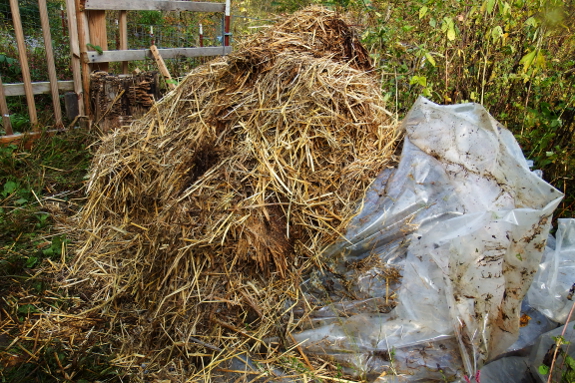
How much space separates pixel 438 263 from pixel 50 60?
3885mm

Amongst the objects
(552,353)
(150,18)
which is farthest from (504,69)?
(150,18)

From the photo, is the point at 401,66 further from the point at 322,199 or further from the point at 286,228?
the point at 286,228

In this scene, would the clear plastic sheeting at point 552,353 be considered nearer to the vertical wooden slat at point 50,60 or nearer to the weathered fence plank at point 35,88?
the vertical wooden slat at point 50,60

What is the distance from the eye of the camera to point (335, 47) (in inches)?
116

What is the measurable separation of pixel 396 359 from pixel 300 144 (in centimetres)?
119

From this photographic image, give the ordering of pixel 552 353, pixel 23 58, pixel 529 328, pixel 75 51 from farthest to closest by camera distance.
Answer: pixel 75 51, pixel 23 58, pixel 529 328, pixel 552 353

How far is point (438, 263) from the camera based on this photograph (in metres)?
2.10

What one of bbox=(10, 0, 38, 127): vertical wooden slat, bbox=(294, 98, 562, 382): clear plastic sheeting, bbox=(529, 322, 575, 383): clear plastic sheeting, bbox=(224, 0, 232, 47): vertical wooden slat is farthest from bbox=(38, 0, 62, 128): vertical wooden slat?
bbox=(529, 322, 575, 383): clear plastic sheeting

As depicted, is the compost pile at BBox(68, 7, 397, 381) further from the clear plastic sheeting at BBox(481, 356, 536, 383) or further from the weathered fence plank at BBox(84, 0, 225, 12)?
the weathered fence plank at BBox(84, 0, 225, 12)

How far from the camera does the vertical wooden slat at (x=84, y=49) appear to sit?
14.2 ft

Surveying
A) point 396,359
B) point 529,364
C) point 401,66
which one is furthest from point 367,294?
point 401,66

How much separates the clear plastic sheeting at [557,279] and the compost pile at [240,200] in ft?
3.26

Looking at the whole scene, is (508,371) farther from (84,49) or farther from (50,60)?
(84,49)

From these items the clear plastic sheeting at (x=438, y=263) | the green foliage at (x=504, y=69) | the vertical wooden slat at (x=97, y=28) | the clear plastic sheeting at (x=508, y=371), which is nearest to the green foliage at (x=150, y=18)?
the vertical wooden slat at (x=97, y=28)
